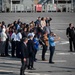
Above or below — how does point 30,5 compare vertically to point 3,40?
above

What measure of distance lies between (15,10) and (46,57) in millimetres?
67115

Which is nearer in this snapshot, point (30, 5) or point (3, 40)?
point (3, 40)

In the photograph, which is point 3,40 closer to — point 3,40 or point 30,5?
point 3,40

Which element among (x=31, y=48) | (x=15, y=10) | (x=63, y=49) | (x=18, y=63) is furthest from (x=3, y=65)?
(x=15, y=10)

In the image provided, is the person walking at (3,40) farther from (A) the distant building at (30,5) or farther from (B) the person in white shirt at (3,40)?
(A) the distant building at (30,5)

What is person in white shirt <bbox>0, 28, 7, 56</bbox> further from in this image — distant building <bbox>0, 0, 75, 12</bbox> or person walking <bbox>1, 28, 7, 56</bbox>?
distant building <bbox>0, 0, 75, 12</bbox>

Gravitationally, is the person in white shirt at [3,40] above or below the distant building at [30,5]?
below

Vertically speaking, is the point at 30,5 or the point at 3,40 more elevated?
the point at 30,5

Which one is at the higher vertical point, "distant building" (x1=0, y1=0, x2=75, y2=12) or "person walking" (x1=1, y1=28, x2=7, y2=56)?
"distant building" (x1=0, y1=0, x2=75, y2=12)

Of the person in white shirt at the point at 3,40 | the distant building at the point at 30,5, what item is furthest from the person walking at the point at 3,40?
the distant building at the point at 30,5

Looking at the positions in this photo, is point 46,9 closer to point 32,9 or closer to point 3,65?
point 32,9

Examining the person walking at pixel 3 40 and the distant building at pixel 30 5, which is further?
the distant building at pixel 30 5

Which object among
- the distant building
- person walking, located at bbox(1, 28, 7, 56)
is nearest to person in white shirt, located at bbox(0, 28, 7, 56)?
person walking, located at bbox(1, 28, 7, 56)

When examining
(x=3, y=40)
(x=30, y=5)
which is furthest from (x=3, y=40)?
(x=30, y=5)
